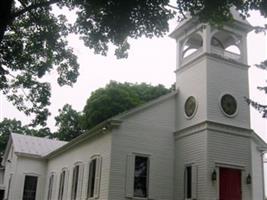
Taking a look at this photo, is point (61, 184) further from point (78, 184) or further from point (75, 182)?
point (78, 184)

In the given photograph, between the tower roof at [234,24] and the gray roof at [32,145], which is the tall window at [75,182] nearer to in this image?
the gray roof at [32,145]

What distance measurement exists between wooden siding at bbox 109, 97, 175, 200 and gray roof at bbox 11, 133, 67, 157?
1394cm

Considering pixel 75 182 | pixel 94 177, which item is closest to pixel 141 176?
pixel 94 177

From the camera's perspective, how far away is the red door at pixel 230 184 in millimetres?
17344

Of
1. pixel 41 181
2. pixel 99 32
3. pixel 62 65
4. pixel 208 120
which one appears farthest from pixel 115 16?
pixel 41 181

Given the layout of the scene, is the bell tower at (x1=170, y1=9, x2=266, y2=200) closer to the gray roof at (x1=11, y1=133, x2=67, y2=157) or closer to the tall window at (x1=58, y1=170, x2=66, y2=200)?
the tall window at (x1=58, y1=170, x2=66, y2=200)

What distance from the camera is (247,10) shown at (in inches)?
429

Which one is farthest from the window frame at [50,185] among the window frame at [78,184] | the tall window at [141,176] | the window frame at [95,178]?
the tall window at [141,176]

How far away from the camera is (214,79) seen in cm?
1845

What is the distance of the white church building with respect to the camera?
17.5m

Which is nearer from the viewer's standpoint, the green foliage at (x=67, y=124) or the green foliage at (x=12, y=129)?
the green foliage at (x=67, y=124)

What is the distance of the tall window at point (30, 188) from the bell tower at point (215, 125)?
14441 mm

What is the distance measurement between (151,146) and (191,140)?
179 centimetres

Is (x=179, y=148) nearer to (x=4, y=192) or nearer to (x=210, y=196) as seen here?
(x=210, y=196)
